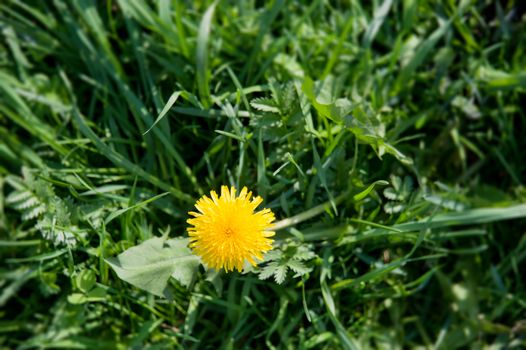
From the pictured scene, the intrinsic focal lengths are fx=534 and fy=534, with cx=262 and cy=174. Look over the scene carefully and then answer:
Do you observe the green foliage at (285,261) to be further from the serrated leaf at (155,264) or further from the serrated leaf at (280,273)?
the serrated leaf at (155,264)

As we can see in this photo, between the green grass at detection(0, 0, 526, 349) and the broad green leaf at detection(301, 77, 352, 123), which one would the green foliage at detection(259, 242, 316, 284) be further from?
the broad green leaf at detection(301, 77, 352, 123)

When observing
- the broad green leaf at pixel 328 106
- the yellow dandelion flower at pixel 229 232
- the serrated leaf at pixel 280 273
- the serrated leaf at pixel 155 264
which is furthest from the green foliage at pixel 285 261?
the broad green leaf at pixel 328 106

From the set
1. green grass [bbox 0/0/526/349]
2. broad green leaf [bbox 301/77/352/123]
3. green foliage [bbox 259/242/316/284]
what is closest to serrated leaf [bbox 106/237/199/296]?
green grass [bbox 0/0/526/349]

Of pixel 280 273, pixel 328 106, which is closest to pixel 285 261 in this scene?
pixel 280 273

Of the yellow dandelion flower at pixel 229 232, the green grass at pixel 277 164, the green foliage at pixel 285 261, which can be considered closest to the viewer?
the yellow dandelion flower at pixel 229 232

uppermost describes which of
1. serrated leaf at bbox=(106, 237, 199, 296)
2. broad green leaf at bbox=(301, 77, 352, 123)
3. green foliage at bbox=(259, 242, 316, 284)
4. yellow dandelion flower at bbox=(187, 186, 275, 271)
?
broad green leaf at bbox=(301, 77, 352, 123)

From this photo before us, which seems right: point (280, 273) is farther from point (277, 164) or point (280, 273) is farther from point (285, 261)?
point (277, 164)
